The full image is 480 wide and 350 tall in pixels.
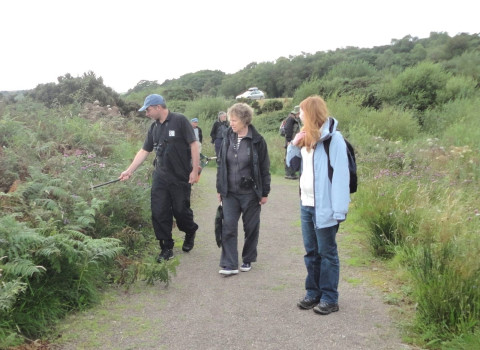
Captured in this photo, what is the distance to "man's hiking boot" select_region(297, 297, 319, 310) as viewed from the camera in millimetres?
4598

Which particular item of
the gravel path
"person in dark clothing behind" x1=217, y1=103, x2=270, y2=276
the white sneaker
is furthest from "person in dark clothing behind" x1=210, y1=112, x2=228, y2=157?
the white sneaker

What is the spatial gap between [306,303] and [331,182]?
1.24m

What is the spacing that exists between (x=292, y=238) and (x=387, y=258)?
191 cm

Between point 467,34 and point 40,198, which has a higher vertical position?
point 467,34

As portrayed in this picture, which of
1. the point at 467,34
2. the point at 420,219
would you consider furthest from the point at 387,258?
the point at 467,34

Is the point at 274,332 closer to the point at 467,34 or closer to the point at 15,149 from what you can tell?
the point at 15,149

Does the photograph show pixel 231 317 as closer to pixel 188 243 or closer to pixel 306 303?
pixel 306 303

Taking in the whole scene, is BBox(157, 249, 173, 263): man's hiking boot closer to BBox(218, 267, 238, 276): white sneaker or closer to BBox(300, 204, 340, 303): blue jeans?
BBox(218, 267, 238, 276): white sneaker

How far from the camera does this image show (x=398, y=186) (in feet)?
24.8

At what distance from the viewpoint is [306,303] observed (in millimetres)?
4605

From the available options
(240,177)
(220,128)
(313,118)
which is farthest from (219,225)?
(220,128)

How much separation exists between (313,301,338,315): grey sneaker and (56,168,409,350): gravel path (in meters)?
0.05

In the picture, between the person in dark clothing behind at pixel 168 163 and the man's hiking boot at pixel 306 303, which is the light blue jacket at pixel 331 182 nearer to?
the man's hiking boot at pixel 306 303

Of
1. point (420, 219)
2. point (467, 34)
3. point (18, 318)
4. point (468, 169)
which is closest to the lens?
point (18, 318)
